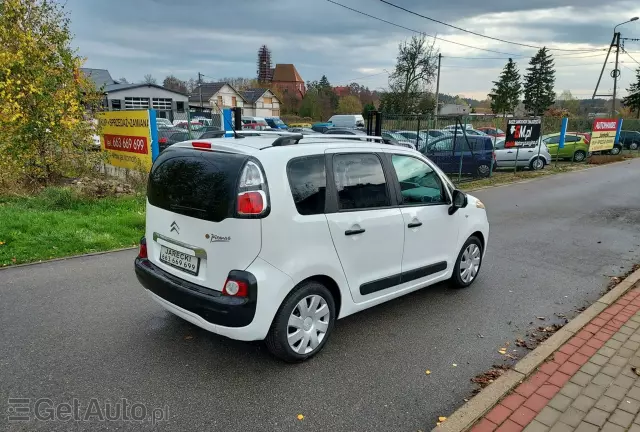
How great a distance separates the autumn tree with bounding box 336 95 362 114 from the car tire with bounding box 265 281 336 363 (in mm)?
63385

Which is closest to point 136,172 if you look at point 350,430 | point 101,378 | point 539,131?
point 101,378

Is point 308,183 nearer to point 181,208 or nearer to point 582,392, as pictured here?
point 181,208

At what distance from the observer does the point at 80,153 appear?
10602 millimetres

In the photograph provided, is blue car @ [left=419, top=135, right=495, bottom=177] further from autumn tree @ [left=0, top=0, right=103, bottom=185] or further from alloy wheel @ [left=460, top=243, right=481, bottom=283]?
autumn tree @ [left=0, top=0, right=103, bottom=185]

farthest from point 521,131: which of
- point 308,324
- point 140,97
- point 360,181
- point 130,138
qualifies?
point 140,97

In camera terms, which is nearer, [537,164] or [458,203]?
[458,203]

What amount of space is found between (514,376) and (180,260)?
2.77 metres

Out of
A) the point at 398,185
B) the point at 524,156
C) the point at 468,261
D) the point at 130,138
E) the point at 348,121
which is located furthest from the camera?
the point at 348,121

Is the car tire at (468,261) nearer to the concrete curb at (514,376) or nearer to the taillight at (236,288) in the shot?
the concrete curb at (514,376)

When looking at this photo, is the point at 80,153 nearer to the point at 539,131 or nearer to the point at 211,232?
the point at 211,232

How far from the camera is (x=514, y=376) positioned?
3.30 meters

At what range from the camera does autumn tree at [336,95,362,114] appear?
65188 mm

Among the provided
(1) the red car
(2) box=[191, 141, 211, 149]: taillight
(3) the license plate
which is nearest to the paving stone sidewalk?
(3) the license plate

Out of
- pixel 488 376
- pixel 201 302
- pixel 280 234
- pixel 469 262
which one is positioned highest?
pixel 280 234
